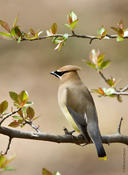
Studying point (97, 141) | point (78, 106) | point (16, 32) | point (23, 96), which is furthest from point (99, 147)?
point (16, 32)

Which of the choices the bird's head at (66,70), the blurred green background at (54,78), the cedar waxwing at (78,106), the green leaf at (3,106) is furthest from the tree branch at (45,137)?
the blurred green background at (54,78)

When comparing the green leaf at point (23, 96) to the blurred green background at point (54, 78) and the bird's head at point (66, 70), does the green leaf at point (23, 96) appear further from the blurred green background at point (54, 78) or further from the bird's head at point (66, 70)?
the blurred green background at point (54, 78)

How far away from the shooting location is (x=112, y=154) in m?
7.67

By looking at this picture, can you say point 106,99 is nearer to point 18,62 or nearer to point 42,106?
point 42,106

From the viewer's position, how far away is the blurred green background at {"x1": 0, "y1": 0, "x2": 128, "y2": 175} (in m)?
7.71

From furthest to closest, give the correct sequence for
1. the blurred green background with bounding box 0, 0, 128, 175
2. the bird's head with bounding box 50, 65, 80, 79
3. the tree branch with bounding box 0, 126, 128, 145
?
the blurred green background with bounding box 0, 0, 128, 175 < the bird's head with bounding box 50, 65, 80, 79 < the tree branch with bounding box 0, 126, 128, 145

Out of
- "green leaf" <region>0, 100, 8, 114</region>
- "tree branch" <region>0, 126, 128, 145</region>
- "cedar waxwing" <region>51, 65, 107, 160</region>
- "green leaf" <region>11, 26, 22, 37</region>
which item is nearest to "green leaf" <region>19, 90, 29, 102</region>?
"green leaf" <region>0, 100, 8, 114</region>

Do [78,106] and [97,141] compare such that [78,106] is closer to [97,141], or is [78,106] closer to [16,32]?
[97,141]

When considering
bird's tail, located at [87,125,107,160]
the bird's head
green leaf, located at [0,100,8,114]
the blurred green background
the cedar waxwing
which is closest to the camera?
green leaf, located at [0,100,8,114]

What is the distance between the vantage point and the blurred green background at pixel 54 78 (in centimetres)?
771

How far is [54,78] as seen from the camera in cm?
986

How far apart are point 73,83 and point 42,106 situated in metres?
4.58

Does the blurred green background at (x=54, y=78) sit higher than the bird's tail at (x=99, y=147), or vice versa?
the bird's tail at (x=99, y=147)

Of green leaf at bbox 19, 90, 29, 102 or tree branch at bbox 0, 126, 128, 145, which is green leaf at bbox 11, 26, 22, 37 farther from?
tree branch at bbox 0, 126, 128, 145
